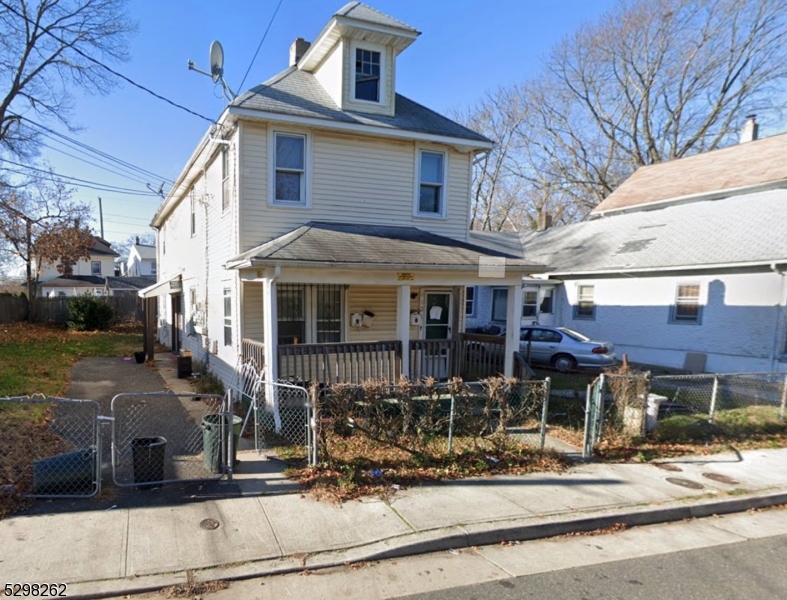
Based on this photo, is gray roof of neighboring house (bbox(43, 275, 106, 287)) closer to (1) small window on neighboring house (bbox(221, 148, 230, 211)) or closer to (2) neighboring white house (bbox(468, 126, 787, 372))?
(1) small window on neighboring house (bbox(221, 148, 230, 211))

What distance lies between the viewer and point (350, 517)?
462 cm

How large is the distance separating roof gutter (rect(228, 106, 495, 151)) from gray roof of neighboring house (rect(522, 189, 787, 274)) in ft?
19.3

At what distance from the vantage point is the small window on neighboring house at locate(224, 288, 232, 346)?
32.6ft

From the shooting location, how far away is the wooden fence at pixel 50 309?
2364 cm

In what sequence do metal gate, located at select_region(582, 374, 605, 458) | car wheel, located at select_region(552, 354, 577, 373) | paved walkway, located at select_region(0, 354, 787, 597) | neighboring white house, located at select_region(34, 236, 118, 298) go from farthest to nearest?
neighboring white house, located at select_region(34, 236, 118, 298), car wheel, located at select_region(552, 354, 577, 373), metal gate, located at select_region(582, 374, 605, 458), paved walkway, located at select_region(0, 354, 787, 597)

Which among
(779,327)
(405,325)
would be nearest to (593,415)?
(405,325)

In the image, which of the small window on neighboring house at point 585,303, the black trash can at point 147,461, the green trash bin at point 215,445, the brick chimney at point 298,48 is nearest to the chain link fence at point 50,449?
the black trash can at point 147,461

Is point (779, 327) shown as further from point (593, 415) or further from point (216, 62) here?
point (216, 62)

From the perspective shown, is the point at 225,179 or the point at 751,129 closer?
the point at 225,179

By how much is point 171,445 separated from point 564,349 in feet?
36.4

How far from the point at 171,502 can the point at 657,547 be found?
5227 millimetres

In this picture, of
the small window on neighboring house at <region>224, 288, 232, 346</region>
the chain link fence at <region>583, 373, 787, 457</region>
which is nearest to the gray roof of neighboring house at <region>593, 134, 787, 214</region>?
the chain link fence at <region>583, 373, 787, 457</region>

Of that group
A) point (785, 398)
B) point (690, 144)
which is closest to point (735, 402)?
point (785, 398)

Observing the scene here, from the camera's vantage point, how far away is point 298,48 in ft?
38.7
